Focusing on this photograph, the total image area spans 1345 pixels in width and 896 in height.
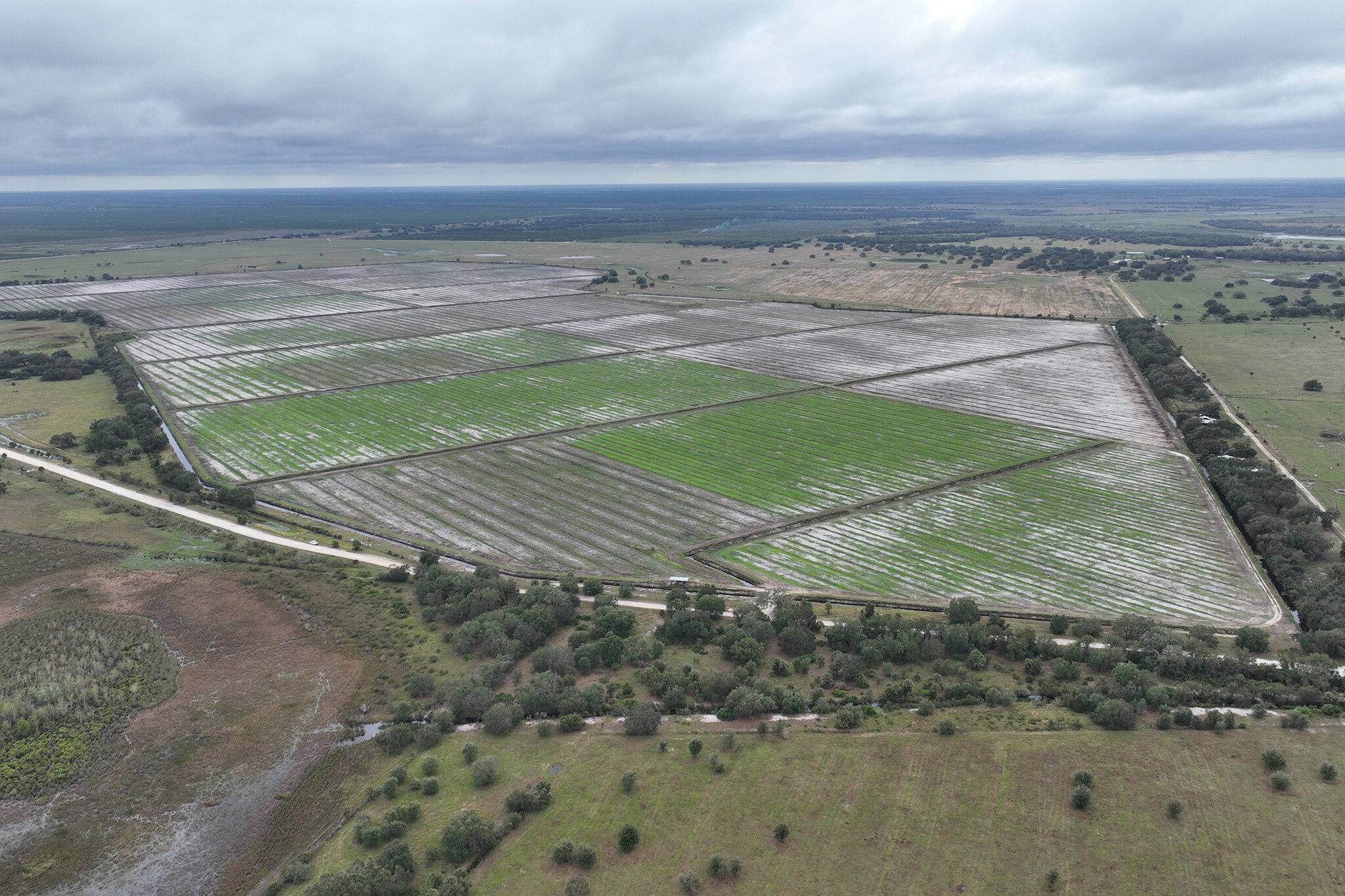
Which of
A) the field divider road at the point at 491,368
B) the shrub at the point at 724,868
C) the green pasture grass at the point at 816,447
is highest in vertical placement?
the field divider road at the point at 491,368

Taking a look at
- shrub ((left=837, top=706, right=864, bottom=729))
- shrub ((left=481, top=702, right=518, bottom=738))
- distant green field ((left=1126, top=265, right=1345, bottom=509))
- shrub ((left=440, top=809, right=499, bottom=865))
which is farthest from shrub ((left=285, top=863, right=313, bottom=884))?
distant green field ((left=1126, top=265, right=1345, bottom=509))

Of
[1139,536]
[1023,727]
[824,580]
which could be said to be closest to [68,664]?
[824,580]

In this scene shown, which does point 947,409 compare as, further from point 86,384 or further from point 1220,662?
point 86,384

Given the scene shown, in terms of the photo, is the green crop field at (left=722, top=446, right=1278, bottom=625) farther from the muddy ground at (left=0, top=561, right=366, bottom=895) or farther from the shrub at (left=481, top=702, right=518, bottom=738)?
the muddy ground at (left=0, top=561, right=366, bottom=895)

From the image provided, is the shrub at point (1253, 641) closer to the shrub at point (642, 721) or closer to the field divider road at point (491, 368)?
the shrub at point (642, 721)

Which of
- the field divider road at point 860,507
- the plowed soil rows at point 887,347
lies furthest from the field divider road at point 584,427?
the field divider road at point 860,507

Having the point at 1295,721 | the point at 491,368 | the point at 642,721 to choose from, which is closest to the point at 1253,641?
the point at 1295,721

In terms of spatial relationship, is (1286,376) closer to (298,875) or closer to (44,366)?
(298,875)
